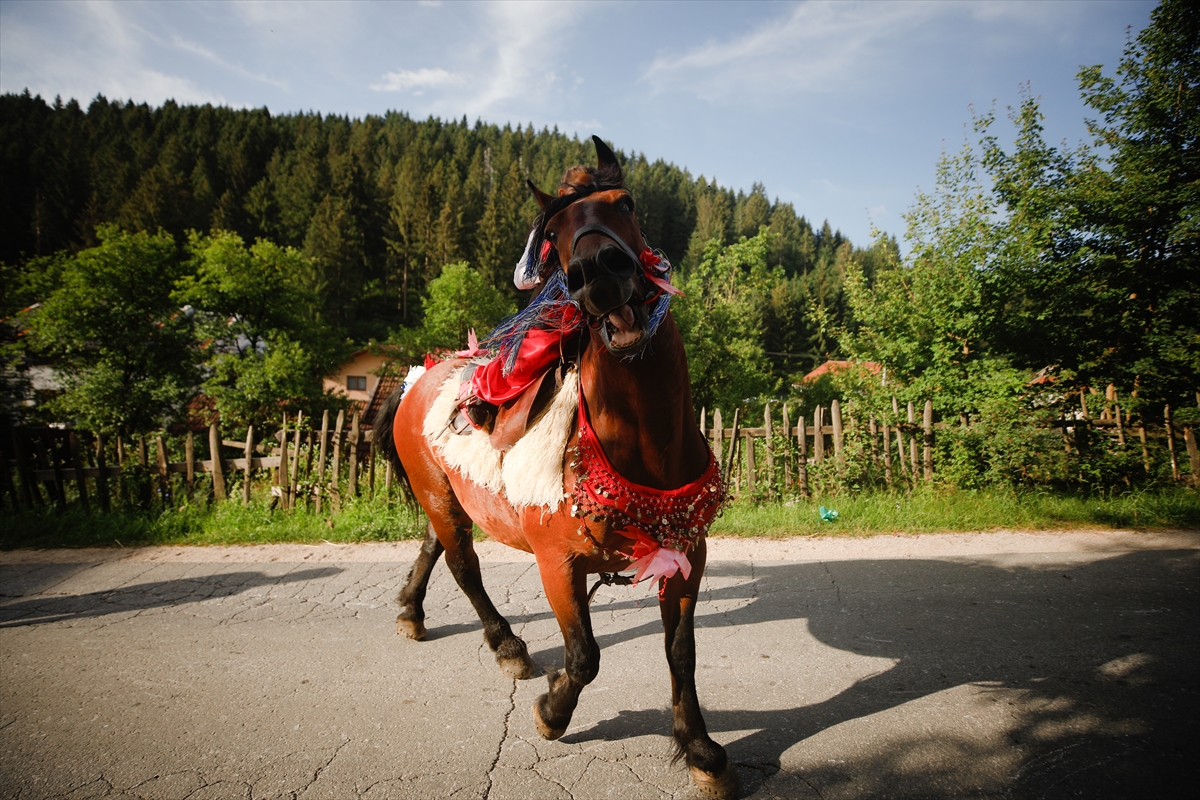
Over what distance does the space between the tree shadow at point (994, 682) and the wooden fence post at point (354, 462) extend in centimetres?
604

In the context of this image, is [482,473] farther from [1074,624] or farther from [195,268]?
[195,268]

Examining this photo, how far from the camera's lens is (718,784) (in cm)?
230

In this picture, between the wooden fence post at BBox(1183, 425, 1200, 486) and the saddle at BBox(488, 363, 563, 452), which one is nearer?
the saddle at BBox(488, 363, 563, 452)

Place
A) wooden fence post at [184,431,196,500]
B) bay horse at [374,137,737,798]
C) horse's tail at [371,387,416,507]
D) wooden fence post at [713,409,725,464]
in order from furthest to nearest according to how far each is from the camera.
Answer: wooden fence post at [184,431,196,500]
wooden fence post at [713,409,725,464]
horse's tail at [371,387,416,507]
bay horse at [374,137,737,798]

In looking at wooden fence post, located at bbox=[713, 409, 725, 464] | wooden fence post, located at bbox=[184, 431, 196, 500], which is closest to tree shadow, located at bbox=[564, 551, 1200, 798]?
wooden fence post, located at bbox=[713, 409, 725, 464]

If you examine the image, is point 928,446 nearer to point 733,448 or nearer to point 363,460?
point 733,448

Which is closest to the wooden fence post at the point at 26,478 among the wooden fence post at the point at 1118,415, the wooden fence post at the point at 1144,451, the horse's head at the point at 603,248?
the horse's head at the point at 603,248

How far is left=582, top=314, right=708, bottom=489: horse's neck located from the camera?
2121 millimetres

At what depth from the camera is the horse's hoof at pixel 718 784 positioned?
2.30m

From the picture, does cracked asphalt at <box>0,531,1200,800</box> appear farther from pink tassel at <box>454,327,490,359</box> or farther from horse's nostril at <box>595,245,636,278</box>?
horse's nostril at <box>595,245,636,278</box>

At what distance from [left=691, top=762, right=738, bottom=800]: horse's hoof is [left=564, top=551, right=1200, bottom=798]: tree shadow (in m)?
0.11

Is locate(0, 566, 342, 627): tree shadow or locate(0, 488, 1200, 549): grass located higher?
locate(0, 488, 1200, 549): grass

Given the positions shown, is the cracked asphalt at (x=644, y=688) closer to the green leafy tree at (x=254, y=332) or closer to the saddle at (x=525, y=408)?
the saddle at (x=525, y=408)

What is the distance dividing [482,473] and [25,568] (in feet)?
23.9
